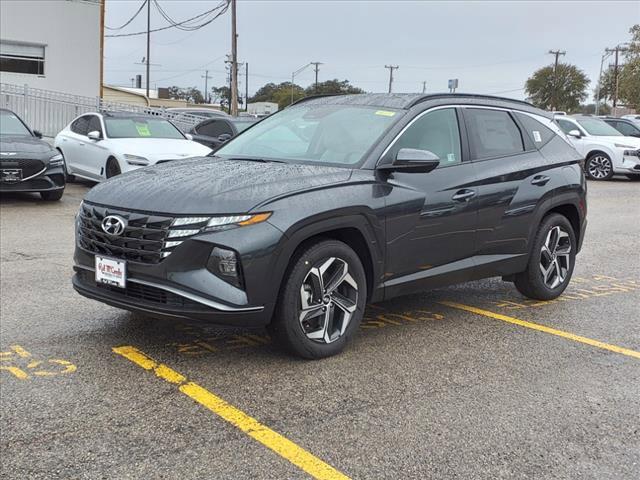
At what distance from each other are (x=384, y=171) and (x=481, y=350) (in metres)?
1.42

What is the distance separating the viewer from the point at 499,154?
229 inches

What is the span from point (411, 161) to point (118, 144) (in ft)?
30.0

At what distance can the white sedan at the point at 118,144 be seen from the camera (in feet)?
40.3

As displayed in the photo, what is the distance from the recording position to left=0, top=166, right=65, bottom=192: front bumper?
11.3 m

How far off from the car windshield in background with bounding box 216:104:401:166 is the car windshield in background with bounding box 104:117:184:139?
26.2 feet

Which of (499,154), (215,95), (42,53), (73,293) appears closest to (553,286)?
(499,154)

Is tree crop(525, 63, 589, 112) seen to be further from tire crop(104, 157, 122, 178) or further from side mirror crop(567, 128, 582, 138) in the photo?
tire crop(104, 157, 122, 178)

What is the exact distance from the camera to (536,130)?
6.34 metres

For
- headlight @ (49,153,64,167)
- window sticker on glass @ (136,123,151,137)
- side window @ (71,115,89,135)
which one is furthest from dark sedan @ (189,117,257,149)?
headlight @ (49,153,64,167)

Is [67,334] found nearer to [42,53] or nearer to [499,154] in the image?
[499,154]

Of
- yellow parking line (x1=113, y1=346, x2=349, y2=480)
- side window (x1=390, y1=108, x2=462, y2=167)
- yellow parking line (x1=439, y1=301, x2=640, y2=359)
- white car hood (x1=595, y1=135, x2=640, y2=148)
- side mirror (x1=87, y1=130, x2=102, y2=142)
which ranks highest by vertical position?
white car hood (x1=595, y1=135, x2=640, y2=148)

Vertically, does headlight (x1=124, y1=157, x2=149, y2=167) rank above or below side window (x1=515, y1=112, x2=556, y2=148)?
below

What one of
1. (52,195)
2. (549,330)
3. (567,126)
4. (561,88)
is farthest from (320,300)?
(561,88)

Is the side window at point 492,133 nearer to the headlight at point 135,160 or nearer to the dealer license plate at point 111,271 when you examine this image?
the dealer license plate at point 111,271
